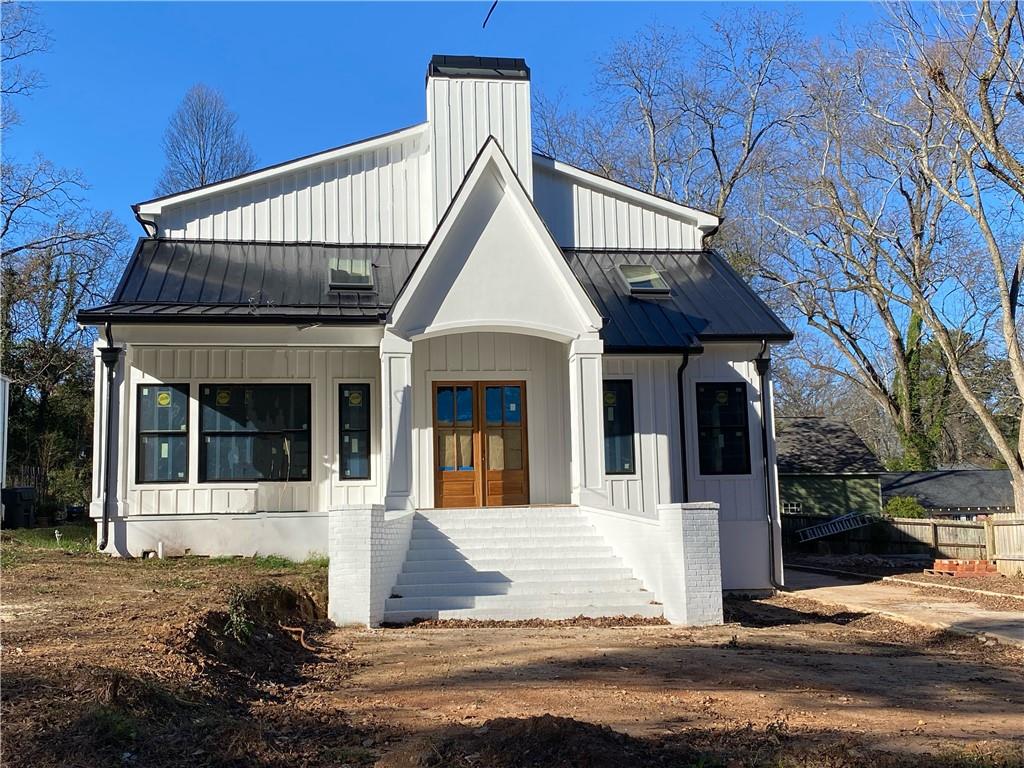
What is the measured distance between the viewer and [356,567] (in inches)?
432

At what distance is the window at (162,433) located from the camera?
1503 centimetres

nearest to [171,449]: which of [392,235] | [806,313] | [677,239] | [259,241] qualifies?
[259,241]

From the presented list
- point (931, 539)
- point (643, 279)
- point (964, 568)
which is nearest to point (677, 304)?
point (643, 279)

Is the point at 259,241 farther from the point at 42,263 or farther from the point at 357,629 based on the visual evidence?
the point at 42,263

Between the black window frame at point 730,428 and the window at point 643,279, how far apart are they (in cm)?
195

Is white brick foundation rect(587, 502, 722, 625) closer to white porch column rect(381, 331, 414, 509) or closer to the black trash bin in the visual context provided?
white porch column rect(381, 331, 414, 509)

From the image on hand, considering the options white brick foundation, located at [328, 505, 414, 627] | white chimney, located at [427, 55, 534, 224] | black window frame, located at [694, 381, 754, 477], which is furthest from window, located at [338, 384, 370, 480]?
black window frame, located at [694, 381, 754, 477]

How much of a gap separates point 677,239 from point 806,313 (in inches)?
655

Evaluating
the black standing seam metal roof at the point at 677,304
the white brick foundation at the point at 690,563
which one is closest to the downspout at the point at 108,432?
the black standing seam metal roof at the point at 677,304

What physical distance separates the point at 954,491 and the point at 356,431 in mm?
23435

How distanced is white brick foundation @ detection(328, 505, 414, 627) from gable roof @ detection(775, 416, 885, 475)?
21206 mm

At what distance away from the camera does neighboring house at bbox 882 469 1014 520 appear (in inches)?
1207

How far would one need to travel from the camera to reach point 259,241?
56.7 feet

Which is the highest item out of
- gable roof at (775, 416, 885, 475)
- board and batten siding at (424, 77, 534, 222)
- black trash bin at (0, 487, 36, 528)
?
board and batten siding at (424, 77, 534, 222)
